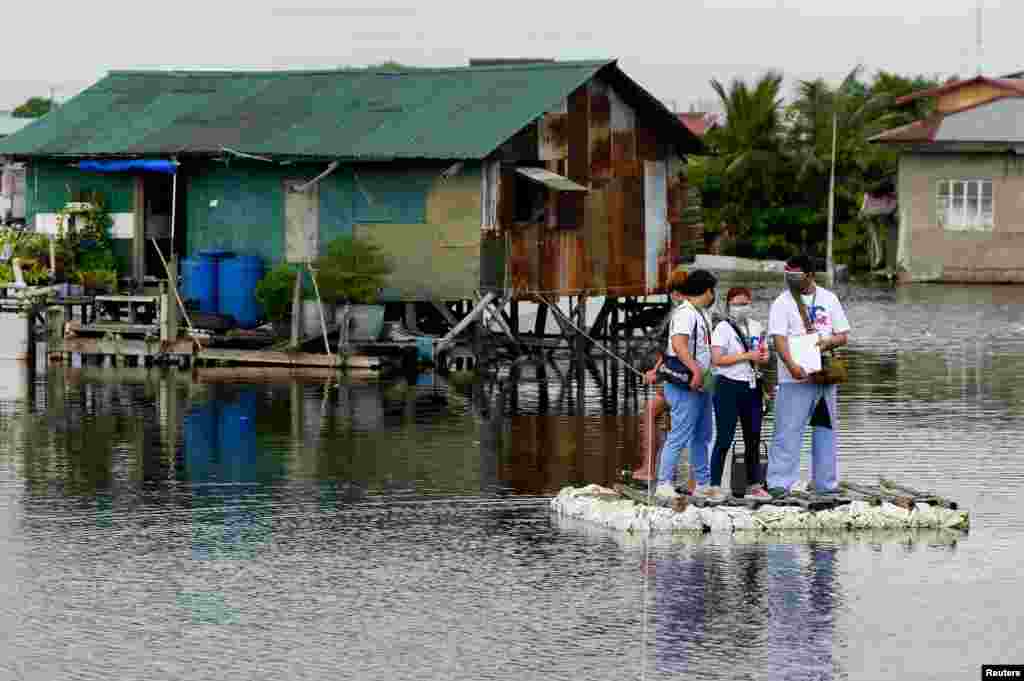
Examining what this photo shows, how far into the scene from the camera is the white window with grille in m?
59.0

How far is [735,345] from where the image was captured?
15.9 meters

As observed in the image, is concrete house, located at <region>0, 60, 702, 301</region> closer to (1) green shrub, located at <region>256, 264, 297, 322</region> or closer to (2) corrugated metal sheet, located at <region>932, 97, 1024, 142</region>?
(1) green shrub, located at <region>256, 264, 297, 322</region>

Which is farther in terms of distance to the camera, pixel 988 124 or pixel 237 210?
pixel 988 124

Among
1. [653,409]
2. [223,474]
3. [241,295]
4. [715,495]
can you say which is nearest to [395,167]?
[241,295]

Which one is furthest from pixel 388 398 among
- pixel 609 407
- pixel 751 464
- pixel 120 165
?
pixel 751 464

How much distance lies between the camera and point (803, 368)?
52.0ft

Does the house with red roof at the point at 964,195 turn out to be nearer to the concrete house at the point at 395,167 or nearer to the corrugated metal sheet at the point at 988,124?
the corrugated metal sheet at the point at 988,124

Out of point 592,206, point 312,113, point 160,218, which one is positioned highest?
point 312,113

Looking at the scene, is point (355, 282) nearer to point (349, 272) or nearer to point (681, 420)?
point (349, 272)

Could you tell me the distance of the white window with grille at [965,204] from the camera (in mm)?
59000

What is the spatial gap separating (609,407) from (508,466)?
20.5 feet

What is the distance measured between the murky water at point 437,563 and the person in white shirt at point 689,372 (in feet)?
3.27

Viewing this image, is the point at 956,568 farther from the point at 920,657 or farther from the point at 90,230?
the point at 90,230

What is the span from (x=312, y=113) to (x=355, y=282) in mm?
3915
